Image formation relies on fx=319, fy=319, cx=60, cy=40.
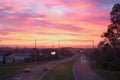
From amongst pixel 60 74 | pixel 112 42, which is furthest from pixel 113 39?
pixel 60 74

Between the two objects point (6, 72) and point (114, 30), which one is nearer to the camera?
point (6, 72)

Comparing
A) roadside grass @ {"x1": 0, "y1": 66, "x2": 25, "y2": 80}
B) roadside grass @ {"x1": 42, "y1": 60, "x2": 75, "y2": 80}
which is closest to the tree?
roadside grass @ {"x1": 42, "y1": 60, "x2": 75, "y2": 80}

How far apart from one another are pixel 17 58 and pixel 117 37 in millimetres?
57850

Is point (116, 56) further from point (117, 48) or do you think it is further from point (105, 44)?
point (105, 44)

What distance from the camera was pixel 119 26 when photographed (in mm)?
85750

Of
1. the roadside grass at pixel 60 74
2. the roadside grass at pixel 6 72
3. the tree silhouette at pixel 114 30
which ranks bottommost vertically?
the roadside grass at pixel 60 74

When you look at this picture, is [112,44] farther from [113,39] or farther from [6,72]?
[6,72]

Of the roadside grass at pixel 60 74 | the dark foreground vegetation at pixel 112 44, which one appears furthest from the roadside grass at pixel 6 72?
the dark foreground vegetation at pixel 112 44

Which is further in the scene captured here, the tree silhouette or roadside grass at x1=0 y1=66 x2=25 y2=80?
the tree silhouette

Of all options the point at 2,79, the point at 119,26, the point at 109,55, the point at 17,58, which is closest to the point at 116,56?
the point at 109,55

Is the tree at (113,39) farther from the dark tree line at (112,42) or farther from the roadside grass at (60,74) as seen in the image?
the roadside grass at (60,74)

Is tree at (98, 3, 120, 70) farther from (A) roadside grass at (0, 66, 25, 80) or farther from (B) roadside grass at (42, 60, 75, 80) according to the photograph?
(A) roadside grass at (0, 66, 25, 80)

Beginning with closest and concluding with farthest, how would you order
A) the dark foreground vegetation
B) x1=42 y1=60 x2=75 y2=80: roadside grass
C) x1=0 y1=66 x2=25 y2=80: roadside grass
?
x1=42 y1=60 x2=75 y2=80: roadside grass
x1=0 y1=66 x2=25 y2=80: roadside grass
the dark foreground vegetation

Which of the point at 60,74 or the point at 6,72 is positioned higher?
the point at 6,72
